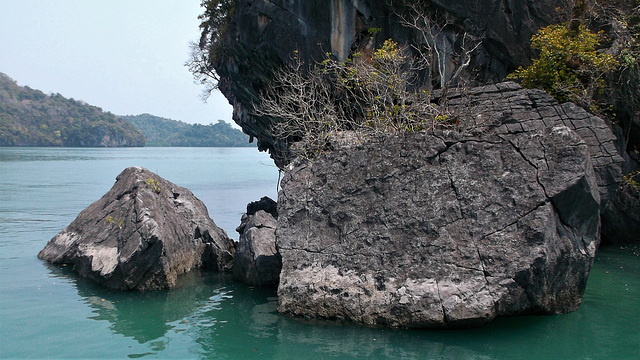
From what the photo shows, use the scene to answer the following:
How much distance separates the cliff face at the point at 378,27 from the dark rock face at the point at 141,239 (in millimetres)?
7752

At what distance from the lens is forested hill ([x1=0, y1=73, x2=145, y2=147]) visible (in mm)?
122812

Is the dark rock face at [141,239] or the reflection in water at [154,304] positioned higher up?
the dark rock face at [141,239]

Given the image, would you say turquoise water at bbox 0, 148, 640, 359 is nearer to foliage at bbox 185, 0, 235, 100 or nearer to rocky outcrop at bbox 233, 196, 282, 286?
rocky outcrop at bbox 233, 196, 282, 286

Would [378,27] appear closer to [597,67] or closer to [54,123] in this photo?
[597,67]

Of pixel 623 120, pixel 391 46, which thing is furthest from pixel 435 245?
pixel 623 120

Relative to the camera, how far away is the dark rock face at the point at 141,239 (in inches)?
424

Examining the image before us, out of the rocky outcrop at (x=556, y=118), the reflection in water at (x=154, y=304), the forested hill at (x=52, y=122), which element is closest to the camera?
the reflection in water at (x=154, y=304)

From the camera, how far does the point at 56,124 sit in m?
131

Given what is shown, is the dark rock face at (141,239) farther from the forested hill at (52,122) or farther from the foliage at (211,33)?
the forested hill at (52,122)

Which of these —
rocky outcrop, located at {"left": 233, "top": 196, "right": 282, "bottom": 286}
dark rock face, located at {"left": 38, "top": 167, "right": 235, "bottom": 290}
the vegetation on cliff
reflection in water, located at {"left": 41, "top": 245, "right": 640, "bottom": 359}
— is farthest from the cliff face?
reflection in water, located at {"left": 41, "top": 245, "right": 640, "bottom": 359}

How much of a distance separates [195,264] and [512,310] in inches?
300

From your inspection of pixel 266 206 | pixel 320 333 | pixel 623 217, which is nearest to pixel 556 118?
pixel 623 217

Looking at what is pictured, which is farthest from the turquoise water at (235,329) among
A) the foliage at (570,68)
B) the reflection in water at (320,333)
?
the foliage at (570,68)

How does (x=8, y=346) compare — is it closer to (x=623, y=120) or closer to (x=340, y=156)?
(x=340, y=156)
